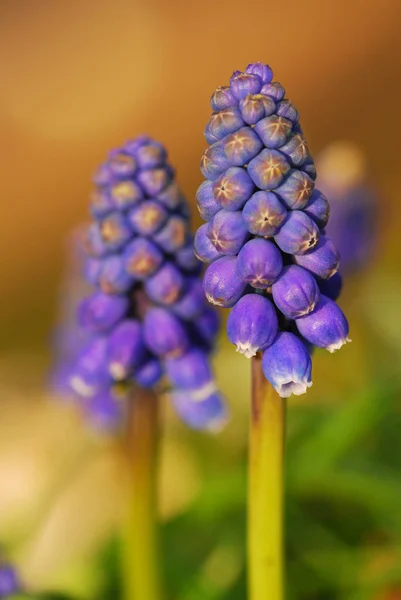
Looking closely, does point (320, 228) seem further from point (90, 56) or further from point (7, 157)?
point (90, 56)

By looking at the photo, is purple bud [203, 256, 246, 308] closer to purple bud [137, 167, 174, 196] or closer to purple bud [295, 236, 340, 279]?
purple bud [295, 236, 340, 279]

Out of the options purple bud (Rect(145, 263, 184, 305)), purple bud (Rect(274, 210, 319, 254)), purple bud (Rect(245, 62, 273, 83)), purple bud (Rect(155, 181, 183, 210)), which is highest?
purple bud (Rect(245, 62, 273, 83))

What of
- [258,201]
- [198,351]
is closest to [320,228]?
[258,201]

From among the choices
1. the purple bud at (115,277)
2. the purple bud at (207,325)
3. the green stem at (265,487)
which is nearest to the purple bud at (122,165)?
the purple bud at (115,277)

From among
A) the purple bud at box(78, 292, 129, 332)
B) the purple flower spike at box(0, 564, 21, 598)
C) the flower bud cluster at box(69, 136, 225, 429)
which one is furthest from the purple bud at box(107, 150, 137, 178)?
the purple flower spike at box(0, 564, 21, 598)

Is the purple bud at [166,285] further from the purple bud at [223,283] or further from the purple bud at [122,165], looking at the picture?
the purple bud at [223,283]
